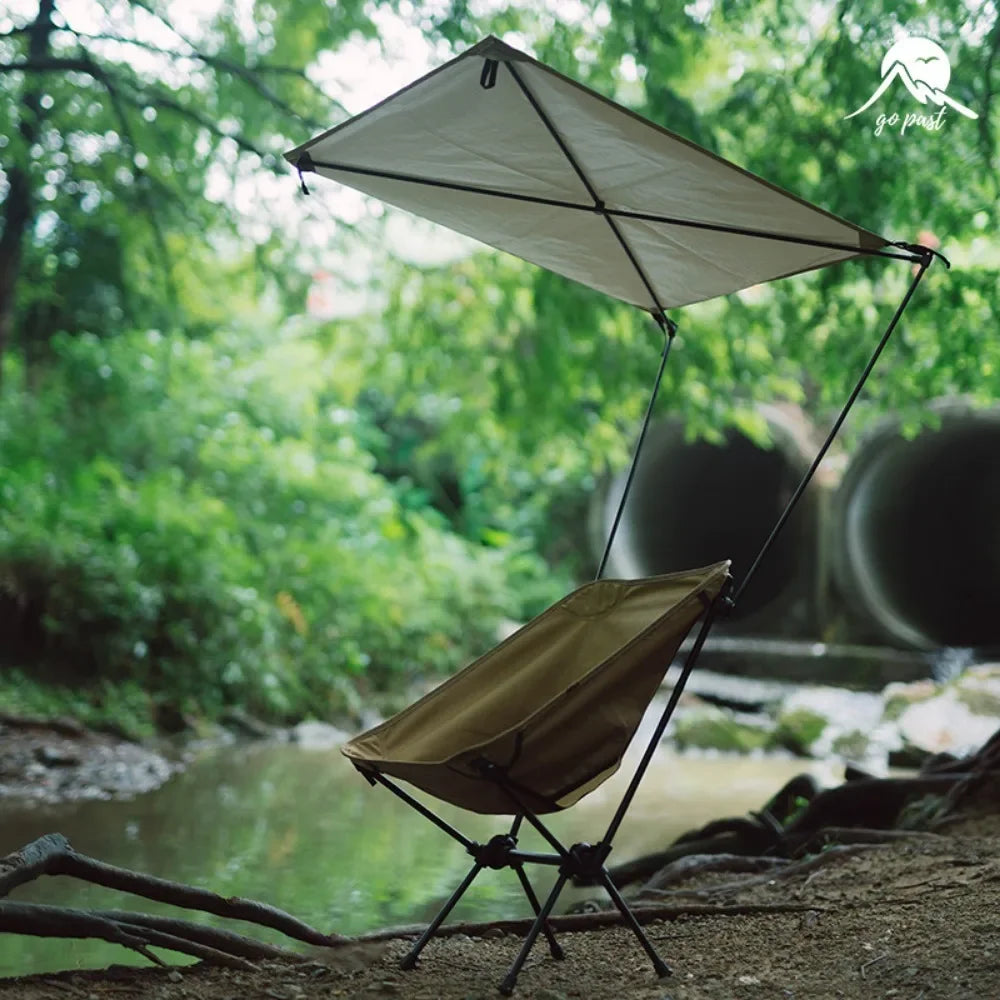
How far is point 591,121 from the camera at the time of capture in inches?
120

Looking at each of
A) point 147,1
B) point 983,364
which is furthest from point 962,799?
point 147,1

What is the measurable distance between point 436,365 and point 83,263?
12.9ft

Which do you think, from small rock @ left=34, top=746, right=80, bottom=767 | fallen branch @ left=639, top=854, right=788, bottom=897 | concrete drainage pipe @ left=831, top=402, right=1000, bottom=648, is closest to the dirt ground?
fallen branch @ left=639, top=854, right=788, bottom=897

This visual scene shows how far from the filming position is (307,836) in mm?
5797

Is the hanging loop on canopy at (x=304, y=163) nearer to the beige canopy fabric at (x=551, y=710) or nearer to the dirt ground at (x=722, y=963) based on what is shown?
the beige canopy fabric at (x=551, y=710)

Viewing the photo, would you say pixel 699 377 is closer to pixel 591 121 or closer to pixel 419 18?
pixel 419 18

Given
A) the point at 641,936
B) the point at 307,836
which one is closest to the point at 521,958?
the point at 641,936

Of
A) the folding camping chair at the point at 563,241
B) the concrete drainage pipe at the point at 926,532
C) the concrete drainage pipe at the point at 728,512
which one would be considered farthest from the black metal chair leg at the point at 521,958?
the concrete drainage pipe at the point at 728,512

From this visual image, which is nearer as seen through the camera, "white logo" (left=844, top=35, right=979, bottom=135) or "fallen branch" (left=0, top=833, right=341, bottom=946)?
"fallen branch" (left=0, top=833, right=341, bottom=946)

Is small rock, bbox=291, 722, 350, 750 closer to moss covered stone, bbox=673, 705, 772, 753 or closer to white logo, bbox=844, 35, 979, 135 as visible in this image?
moss covered stone, bbox=673, 705, 772, 753

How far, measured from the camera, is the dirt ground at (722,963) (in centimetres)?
268

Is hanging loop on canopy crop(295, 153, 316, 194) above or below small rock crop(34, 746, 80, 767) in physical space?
above

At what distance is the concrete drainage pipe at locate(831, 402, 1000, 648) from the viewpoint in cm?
1116

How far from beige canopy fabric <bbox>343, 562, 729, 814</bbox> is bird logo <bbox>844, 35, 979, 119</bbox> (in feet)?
12.3
